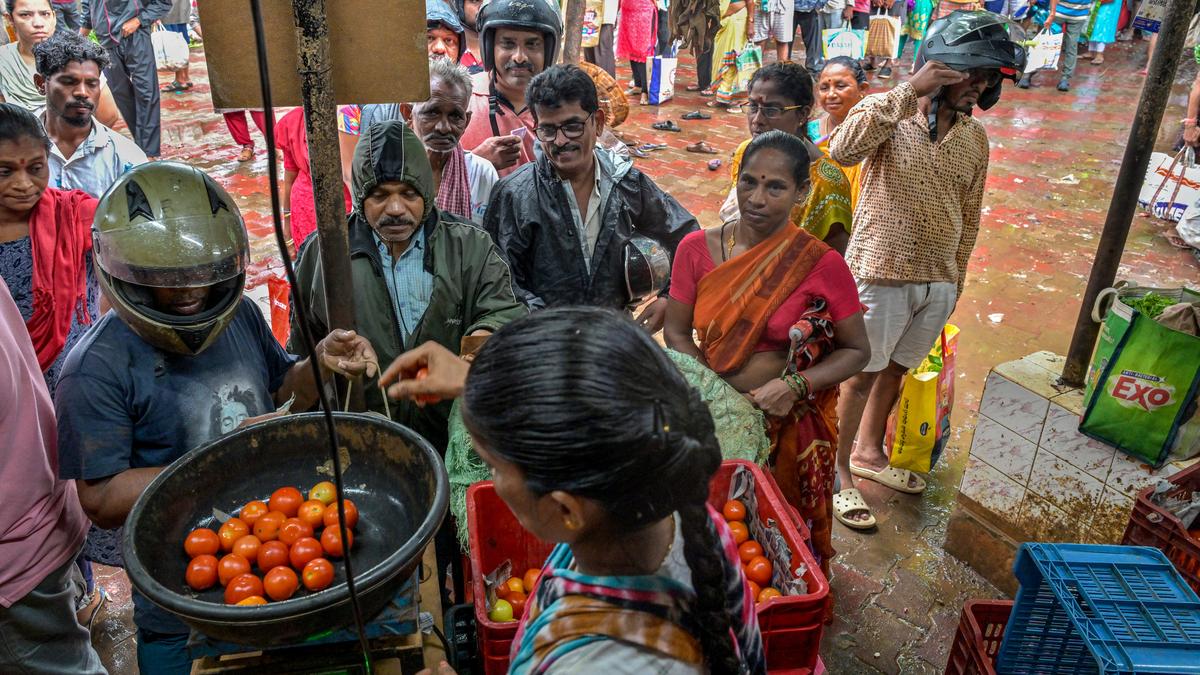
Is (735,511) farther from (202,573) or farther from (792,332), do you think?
(202,573)

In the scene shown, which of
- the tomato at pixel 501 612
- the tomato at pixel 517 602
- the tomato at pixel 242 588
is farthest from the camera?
the tomato at pixel 517 602

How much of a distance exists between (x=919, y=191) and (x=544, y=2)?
83.4 inches

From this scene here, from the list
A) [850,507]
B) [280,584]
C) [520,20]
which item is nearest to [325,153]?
[280,584]

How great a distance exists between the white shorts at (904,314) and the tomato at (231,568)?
2.94 m

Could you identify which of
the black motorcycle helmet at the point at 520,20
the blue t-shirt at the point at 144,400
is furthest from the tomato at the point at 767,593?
the black motorcycle helmet at the point at 520,20

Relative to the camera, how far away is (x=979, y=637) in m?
2.52

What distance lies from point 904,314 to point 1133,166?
110 centimetres

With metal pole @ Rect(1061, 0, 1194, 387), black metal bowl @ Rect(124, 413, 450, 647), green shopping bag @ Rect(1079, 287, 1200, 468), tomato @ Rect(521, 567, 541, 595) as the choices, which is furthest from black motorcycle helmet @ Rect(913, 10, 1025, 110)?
black metal bowl @ Rect(124, 413, 450, 647)

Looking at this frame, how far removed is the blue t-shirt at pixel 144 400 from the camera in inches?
79.2

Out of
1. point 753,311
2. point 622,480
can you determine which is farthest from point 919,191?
point 622,480

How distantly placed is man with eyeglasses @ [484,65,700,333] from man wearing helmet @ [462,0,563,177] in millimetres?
594

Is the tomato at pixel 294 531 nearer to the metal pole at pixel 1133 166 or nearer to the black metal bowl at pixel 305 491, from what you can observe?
the black metal bowl at pixel 305 491

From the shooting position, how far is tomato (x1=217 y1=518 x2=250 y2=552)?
1966 millimetres

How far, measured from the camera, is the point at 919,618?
352cm
